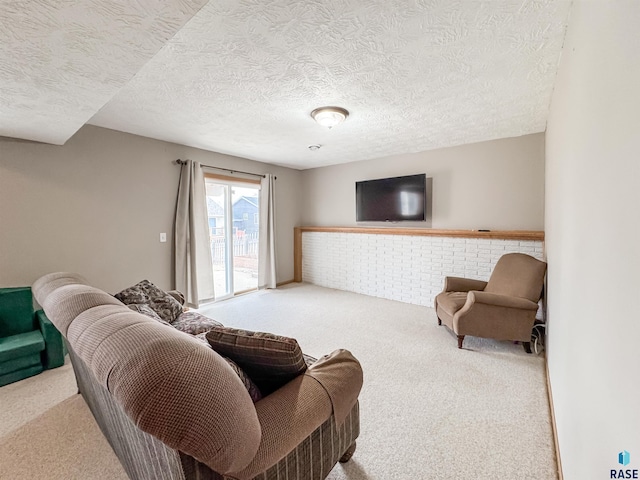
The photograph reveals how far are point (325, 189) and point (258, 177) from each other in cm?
133

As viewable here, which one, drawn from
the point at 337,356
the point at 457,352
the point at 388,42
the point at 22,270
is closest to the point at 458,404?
the point at 457,352

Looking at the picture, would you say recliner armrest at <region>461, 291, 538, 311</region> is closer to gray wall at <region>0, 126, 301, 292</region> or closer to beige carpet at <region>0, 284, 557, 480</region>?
beige carpet at <region>0, 284, 557, 480</region>

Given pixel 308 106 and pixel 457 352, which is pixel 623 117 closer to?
pixel 308 106

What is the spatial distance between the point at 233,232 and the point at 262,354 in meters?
3.94

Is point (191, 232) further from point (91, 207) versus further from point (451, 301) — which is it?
point (451, 301)

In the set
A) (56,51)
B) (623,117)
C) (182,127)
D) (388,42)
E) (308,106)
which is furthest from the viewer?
(182,127)

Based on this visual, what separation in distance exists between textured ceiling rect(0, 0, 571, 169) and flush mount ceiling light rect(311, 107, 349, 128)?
70 millimetres

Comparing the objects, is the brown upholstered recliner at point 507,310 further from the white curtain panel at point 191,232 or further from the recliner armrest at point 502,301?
the white curtain panel at point 191,232

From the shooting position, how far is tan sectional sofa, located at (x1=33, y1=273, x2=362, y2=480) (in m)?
0.73

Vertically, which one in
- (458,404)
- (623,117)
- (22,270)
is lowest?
(458,404)

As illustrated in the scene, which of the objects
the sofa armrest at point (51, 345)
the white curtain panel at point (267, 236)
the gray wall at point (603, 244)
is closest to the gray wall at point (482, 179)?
the white curtain panel at point (267, 236)

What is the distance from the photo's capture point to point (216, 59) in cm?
186

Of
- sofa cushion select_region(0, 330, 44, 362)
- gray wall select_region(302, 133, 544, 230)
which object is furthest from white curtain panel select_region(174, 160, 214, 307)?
gray wall select_region(302, 133, 544, 230)

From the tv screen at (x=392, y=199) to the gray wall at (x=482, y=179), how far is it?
0.19 m
